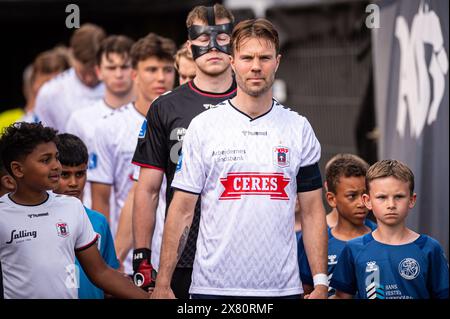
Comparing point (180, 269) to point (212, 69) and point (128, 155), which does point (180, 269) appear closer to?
point (212, 69)

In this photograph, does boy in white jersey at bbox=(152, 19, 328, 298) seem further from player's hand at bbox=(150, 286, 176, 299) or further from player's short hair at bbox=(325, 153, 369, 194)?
player's short hair at bbox=(325, 153, 369, 194)

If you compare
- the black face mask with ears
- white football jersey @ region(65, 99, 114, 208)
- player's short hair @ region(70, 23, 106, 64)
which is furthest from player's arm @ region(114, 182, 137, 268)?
player's short hair @ region(70, 23, 106, 64)

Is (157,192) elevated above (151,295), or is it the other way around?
(157,192)

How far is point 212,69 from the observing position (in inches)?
317

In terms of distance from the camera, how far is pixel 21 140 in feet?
24.2

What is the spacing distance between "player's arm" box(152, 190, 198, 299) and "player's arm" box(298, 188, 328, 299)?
0.64m

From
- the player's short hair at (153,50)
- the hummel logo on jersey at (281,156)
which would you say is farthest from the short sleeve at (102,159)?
the hummel logo on jersey at (281,156)

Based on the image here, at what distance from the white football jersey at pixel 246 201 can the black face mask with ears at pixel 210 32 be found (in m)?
0.87

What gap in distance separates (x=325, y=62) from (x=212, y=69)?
25.9 ft

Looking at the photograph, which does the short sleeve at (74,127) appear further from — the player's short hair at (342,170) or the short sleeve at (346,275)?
the short sleeve at (346,275)

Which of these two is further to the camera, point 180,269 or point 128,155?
point 128,155

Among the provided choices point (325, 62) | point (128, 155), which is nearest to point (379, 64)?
point (128, 155)

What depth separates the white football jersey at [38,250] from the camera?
278 inches

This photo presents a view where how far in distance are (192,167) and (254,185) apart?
400mm
